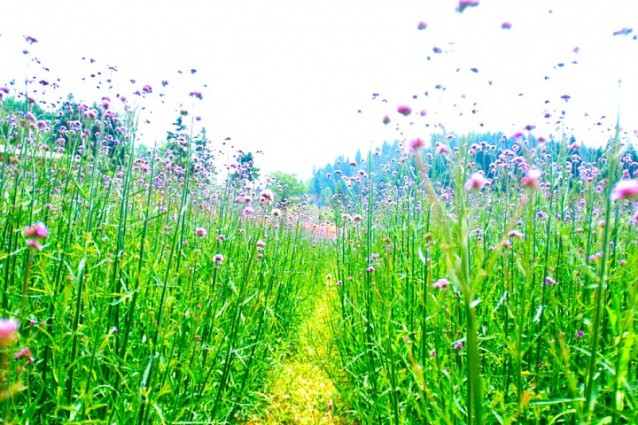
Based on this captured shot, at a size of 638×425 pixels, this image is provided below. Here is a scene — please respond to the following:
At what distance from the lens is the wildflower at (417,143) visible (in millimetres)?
946

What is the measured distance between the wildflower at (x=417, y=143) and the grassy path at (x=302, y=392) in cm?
192

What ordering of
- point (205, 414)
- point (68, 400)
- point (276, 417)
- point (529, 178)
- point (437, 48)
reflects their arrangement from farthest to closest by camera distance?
1. point (276, 417)
2. point (205, 414)
3. point (68, 400)
4. point (437, 48)
5. point (529, 178)

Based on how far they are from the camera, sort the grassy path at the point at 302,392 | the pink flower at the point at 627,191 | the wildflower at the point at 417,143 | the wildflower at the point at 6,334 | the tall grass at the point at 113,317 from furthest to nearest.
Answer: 1. the grassy path at the point at 302,392
2. the tall grass at the point at 113,317
3. the wildflower at the point at 417,143
4. the pink flower at the point at 627,191
5. the wildflower at the point at 6,334

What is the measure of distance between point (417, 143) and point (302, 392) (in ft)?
7.51

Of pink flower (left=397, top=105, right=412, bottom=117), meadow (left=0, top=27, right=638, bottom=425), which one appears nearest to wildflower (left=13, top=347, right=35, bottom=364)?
meadow (left=0, top=27, right=638, bottom=425)

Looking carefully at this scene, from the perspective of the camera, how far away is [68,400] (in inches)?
59.6

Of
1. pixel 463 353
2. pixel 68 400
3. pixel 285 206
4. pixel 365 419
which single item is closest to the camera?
pixel 68 400

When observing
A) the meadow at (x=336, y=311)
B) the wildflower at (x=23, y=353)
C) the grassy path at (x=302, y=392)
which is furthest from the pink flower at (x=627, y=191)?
the grassy path at (x=302, y=392)

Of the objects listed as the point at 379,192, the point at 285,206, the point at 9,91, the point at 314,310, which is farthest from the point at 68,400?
the point at 379,192

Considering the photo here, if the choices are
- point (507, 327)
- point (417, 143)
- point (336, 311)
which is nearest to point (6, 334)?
point (417, 143)

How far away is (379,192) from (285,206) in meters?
3.58

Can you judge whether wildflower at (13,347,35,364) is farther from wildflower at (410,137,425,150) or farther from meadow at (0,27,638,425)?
wildflower at (410,137,425,150)

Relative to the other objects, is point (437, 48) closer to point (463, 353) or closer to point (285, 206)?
point (463, 353)

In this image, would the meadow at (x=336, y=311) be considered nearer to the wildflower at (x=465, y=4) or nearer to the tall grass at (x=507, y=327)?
the tall grass at (x=507, y=327)
